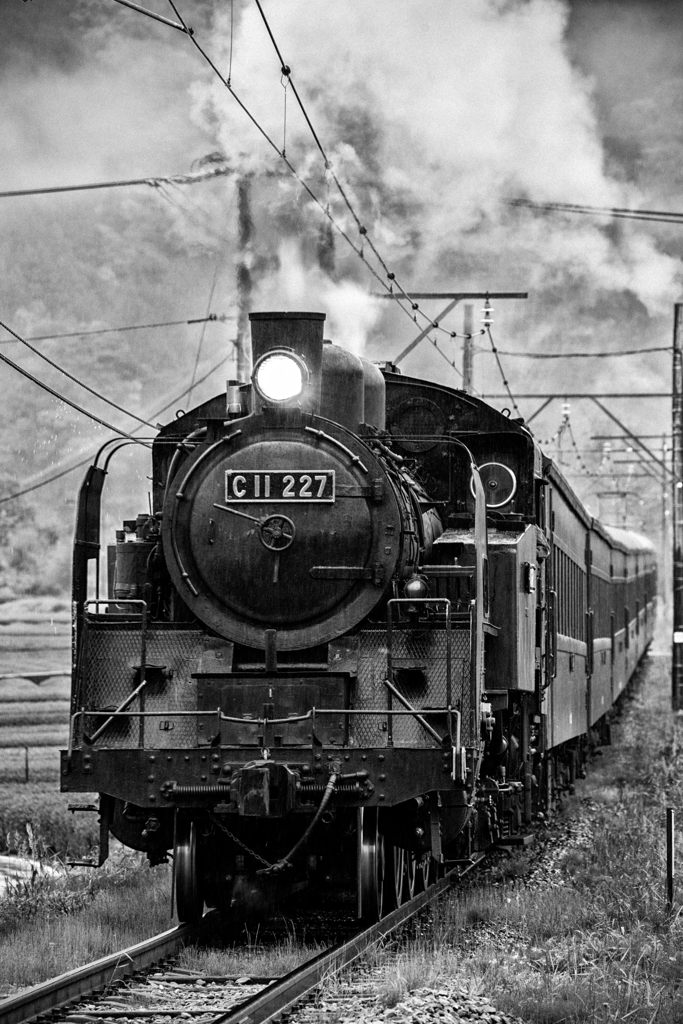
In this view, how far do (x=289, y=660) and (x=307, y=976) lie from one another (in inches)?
81.5

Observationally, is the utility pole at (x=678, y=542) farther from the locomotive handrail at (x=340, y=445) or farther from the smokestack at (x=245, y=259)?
the locomotive handrail at (x=340, y=445)

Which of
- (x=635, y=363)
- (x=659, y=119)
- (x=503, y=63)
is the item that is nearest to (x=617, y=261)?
(x=635, y=363)

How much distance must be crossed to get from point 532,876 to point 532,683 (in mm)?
1626

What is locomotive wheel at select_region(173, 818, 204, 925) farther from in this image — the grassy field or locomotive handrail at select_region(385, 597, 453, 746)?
the grassy field

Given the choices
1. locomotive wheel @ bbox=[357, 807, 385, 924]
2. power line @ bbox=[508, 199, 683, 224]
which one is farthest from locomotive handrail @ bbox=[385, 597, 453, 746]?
power line @ bbox=[508, 199, 683, 224]

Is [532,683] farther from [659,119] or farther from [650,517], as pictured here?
[659,119]

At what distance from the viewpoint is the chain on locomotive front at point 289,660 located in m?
7.79

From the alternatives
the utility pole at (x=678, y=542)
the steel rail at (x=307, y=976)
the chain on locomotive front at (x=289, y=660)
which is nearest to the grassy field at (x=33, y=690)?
the chain on locomotive front at (x=289, y=660)

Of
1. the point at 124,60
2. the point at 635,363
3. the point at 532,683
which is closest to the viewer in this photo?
the point at 532,683

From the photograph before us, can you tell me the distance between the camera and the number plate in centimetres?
824

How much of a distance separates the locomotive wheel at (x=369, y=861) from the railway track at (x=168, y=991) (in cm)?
17

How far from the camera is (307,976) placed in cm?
699

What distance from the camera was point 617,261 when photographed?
140375 millimetres

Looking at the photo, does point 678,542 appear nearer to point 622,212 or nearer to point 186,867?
point 622,212
